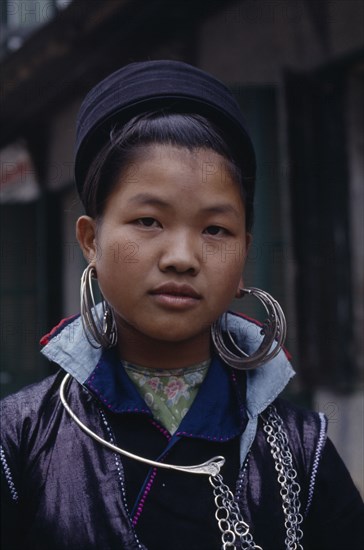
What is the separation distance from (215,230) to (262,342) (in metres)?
0.31

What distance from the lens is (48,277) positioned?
653 cm

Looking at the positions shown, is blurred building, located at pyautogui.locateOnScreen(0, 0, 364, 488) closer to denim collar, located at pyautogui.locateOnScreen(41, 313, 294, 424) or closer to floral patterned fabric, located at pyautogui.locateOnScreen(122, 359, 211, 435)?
denim collar, located at pyautogui.locateOnScreen(41, 313, 294, 424)

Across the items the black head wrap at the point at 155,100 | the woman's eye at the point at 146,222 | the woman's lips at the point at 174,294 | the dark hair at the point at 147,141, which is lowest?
the woman's lips at the point at 174,294

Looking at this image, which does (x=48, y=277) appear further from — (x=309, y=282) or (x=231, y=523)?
(x=231, y=523)

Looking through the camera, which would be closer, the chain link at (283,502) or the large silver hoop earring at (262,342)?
the chain link at (283,502)

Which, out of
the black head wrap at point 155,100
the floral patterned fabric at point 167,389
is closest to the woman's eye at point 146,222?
the black head wrap at point 155,100

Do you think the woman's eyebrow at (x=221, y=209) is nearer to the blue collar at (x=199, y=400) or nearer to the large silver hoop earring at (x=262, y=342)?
the large silver hoop earring at (x=262, y=342)

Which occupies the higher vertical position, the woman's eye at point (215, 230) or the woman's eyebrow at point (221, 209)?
the woman's eyebrow at point (221, 209)

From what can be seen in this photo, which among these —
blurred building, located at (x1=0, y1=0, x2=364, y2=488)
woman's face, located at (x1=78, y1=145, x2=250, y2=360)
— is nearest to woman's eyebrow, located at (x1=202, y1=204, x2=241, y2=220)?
woman's face, located at (x1=78, y1=145, x2=250, y2=360)

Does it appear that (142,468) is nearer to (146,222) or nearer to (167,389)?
(167,389)

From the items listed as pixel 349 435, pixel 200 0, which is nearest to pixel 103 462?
pixel 349 435

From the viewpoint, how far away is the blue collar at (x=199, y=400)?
1410 millimetres

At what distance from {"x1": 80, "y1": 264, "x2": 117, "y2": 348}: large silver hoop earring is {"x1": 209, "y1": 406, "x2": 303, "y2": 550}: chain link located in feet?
1.19

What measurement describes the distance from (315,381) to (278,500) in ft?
8.22
